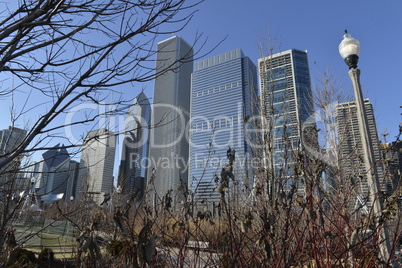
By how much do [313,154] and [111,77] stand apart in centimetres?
248

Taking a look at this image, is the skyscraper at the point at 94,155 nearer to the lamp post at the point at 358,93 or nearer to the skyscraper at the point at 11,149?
the skyscraper at the point at 11,149

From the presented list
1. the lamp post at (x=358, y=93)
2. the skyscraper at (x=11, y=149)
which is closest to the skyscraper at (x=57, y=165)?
the skyscraper at (x=11, y=149)

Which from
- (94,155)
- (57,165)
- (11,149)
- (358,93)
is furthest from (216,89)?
(57,165)

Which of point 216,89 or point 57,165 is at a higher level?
point 216,89

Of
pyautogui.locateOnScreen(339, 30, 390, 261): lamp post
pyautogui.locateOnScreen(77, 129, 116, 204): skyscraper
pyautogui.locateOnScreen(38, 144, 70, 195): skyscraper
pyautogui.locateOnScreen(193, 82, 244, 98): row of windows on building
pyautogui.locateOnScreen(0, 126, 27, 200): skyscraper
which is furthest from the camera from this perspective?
pyautogui.locateOnScreen(193, 82, 244, 98): row of windows on building

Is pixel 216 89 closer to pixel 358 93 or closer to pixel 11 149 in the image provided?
pixel 358 93

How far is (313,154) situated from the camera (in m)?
3.12

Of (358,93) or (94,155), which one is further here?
(94,155)

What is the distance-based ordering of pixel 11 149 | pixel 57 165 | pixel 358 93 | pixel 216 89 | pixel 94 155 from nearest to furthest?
pixel 57 165
pixel 11 149
pixel 358 93
pixel 94 155
pixel 216 89

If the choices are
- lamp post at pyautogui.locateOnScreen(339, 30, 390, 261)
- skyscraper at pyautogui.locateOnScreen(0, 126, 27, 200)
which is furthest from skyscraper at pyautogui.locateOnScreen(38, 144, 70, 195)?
lamp post at pyautogui.locateOnScreen(339, 30, 390, 261)

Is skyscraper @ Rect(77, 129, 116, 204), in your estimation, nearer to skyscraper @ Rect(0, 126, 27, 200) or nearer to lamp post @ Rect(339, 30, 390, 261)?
skyscraper @ Rect(0, 126, 27, 200)

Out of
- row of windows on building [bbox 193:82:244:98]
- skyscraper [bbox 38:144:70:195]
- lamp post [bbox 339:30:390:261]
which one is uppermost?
row of windows on building [bbox 193:82:244:98]

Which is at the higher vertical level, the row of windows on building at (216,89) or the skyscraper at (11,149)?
the row of windows on building at (216,89)

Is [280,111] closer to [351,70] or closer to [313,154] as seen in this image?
[351,70]
